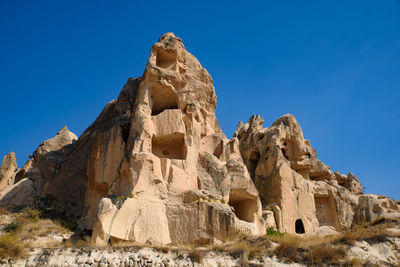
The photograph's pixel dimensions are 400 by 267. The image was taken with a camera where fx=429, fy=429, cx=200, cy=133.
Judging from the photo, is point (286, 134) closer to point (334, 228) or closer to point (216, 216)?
point (334, 228)

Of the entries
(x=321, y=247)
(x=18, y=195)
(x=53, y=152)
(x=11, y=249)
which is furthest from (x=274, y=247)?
(x=53, y=152)

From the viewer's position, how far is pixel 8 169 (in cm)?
3166

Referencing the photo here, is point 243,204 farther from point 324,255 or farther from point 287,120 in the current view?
point 287,120

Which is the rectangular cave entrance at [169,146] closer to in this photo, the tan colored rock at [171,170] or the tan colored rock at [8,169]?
the tan colored rock at [171,170]

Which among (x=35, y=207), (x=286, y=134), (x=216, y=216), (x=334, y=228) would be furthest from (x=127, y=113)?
(x=334, y=228)

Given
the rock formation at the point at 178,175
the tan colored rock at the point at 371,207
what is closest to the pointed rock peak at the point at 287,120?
the rock formation at the point at 178,175

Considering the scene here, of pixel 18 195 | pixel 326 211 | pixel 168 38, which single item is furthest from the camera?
pixel 326 211

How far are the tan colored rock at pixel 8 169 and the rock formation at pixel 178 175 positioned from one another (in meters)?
2.74

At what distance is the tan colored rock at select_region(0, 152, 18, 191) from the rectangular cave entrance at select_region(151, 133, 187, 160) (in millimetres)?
15016

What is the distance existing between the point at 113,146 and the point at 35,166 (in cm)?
788

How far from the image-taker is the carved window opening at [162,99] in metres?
21.5

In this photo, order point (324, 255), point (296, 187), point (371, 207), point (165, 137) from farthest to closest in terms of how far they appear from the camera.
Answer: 1. point (371, 207)
2. point (296, 187)
3. point (165, 137)
4. point (324, 255)

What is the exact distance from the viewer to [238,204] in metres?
21.2

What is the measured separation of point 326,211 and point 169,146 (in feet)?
40.9
